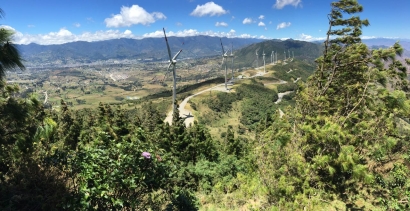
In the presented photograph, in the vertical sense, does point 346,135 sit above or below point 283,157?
above

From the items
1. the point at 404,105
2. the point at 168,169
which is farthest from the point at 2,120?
the point at 404,105

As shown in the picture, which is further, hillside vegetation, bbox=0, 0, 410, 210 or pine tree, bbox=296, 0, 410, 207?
pine tree, bbox=296, 0, 410, 207

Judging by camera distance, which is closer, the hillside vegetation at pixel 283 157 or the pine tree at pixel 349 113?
the hillside vegetation at pixel 283 157

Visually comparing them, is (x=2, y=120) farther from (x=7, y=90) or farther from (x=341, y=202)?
(x=341, y=202)

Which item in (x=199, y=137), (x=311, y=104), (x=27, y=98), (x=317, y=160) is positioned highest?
(x=27, y=98)

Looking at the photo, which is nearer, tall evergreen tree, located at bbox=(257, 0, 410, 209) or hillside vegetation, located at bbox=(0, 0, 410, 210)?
hillside vegetation, located at bbox=(0, 0, 410, 210)

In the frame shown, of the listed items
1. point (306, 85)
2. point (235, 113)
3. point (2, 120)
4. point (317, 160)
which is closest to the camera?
point (2, 120)

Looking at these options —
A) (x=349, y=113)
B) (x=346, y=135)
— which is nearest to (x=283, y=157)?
(x=346, y=135)

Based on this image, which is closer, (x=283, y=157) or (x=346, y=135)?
(x=346, y=135)

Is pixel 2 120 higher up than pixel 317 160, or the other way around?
pixel 2 120

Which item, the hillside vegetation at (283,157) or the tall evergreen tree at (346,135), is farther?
the tall evergreen tree at (346,135)

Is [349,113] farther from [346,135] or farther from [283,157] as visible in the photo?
[283,157]
